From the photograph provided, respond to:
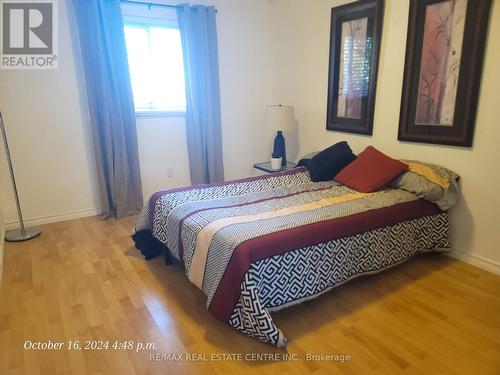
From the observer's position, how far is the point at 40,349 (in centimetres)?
168

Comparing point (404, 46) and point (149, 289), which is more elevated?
point (404, 46)

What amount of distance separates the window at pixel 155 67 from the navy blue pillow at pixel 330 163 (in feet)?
5.82

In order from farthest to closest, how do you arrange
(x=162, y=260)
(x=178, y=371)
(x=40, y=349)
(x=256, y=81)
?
(x=256, y=81) < (x=162, y=260) < (x=40, y=349) < (x=178, y=371)

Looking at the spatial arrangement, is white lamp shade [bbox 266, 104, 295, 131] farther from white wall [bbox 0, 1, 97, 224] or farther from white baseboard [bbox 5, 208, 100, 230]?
white baseboard [bbox 5, 208, 100, 230]

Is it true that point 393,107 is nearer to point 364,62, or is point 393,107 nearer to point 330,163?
point 364,62

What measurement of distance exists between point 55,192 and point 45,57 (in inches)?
50.5

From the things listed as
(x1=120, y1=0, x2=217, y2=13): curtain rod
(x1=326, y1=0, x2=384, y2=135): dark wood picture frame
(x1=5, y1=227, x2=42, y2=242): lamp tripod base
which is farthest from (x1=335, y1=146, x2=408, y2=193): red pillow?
(x1=5, y1=227, x2=42, y2=242): lamp tripod base

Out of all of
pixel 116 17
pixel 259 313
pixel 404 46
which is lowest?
pixel 259 313

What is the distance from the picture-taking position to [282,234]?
1765 millimetres

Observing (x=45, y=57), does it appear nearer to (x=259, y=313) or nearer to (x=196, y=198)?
(x=196, y=198)

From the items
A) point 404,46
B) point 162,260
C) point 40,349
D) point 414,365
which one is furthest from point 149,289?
point 404,46

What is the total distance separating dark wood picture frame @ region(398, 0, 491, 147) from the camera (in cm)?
221

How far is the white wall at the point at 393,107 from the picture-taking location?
2.26m

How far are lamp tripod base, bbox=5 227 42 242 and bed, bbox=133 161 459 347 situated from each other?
3.77ft
